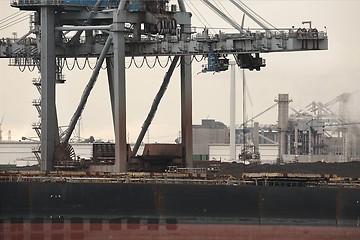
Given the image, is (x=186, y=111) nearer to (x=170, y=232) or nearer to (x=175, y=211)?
(x=175, y=211)

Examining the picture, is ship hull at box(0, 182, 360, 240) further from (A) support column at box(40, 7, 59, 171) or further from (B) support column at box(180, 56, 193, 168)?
(B) support column at box(180, 56, 193, 168)

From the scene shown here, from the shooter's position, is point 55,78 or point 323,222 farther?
point 55,78

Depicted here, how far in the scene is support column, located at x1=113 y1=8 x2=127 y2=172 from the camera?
288 feet

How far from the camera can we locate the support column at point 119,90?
288 ft

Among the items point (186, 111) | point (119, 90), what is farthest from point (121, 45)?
point (186, 111)

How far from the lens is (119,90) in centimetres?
8831

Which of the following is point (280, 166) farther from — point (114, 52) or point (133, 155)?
point (114, 52)

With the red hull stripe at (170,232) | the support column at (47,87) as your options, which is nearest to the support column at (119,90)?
the support column at (47,87)

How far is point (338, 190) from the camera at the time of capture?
79312 mm

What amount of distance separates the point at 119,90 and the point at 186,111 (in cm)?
801

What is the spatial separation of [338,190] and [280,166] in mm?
32086

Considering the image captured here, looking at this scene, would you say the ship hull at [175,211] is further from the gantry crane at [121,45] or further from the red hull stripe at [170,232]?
the gantry crane at [121,45]

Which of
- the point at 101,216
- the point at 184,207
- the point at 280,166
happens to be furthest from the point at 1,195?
the point at 280,166

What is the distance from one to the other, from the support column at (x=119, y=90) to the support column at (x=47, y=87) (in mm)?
5849
